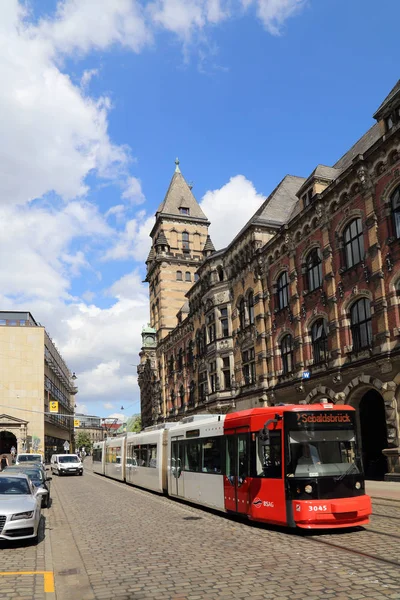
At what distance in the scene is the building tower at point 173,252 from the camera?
6956 centimetres

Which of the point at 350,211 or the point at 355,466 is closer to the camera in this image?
the point at 355,466

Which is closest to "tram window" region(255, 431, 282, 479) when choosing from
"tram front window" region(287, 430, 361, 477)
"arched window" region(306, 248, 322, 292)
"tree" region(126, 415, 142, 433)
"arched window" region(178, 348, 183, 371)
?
"tram front window" region(287, 430, 361, 477)

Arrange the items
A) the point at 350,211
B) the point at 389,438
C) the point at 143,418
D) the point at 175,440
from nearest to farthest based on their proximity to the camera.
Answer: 1. the point at 175,440
2. the point at 389,438
3. the point at 350,211
4. the point at 143,418

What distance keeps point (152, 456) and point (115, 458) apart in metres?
12.2

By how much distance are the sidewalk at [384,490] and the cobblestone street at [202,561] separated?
3.77 m

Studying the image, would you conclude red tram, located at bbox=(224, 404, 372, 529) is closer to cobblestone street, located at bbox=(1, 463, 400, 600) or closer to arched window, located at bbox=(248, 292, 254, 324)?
cobblestone street, located at bbox=(1, 463, 400, 600)

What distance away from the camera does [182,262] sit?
71250 mm

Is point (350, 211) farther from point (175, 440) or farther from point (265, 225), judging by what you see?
point (175, 440)

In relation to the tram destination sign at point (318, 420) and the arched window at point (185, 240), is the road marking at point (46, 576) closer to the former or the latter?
the tram destination sign at point (318, 420)

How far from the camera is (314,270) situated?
30.5 m

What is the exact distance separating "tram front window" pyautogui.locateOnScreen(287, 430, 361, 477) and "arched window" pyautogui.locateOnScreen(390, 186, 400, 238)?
1420 centimetres

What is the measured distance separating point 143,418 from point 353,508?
74.2m

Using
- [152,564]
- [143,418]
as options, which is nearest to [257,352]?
[152,564]

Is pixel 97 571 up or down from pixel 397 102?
down
